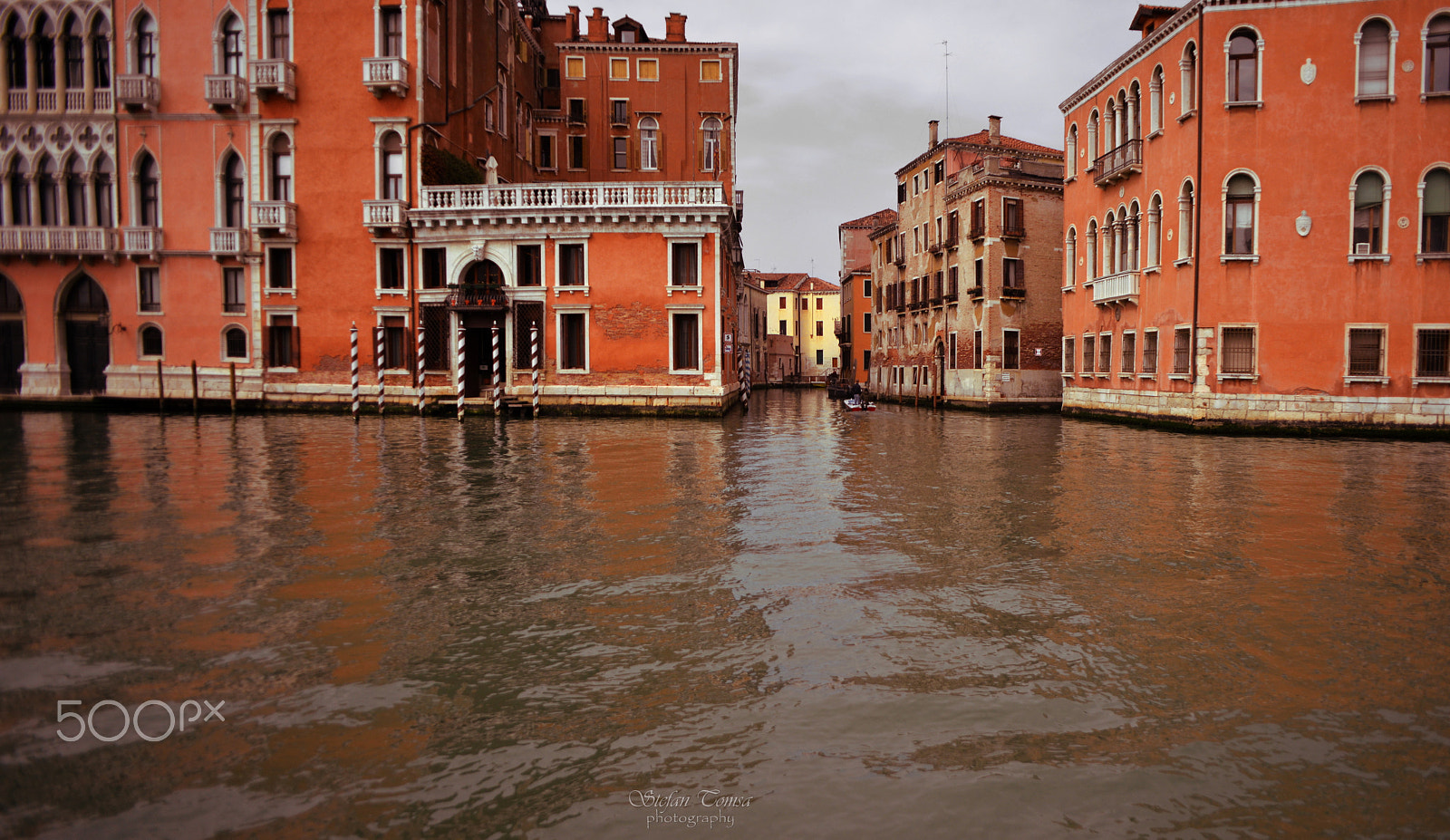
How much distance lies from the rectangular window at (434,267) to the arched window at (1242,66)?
20656 millimetres

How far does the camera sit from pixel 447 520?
9.09 m

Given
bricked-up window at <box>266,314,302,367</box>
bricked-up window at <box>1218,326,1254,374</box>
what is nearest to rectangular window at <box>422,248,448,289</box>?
bricked-up window at <box>266,314,302,367</box>

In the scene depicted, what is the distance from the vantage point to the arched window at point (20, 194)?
1073 inches

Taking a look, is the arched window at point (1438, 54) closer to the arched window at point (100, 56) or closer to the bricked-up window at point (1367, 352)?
the bricked-up window at point (1367, 352)

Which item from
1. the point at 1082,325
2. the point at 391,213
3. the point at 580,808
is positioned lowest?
the point at 580,808

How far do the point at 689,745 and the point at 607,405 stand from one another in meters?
21.6

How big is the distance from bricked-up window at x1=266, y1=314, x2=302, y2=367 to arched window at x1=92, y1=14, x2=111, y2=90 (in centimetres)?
903

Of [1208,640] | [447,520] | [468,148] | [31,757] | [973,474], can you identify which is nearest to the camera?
[31,757]

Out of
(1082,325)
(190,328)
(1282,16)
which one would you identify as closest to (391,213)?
(190,328)

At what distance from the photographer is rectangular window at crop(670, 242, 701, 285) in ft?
83.2

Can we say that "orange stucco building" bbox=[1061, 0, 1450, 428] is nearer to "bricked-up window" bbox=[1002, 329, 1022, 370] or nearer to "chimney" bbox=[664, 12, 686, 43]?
"bricked-up window" bbox=[1002, 329, 1022, 370]

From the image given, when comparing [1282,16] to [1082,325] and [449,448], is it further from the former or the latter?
[449,448]

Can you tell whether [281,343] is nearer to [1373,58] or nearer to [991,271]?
[991,271]
